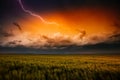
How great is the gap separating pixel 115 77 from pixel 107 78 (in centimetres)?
46

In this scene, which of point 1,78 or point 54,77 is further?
point 54,77

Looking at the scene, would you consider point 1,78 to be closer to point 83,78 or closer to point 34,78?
point 34,78

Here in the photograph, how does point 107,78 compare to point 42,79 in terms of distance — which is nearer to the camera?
point 42,79

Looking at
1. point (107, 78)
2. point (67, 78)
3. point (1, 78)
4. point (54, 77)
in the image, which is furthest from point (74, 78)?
point (1, 78)

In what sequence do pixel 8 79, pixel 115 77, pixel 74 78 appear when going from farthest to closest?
1. pixel 115 77
2. pixel 74 78
3. pixel 8 79

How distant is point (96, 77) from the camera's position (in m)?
7.60

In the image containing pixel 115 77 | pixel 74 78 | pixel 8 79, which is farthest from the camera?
pixel 115 77

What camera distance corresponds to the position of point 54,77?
7246mm

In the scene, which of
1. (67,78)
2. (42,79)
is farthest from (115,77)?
(42,79)

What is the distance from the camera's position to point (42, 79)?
22.5 feet

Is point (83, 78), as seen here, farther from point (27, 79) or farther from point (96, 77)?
point (27, 79)

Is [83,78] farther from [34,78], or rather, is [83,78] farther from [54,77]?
[34,78]

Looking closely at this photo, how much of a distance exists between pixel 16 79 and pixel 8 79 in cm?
25

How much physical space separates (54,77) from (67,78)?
1.48 ft
